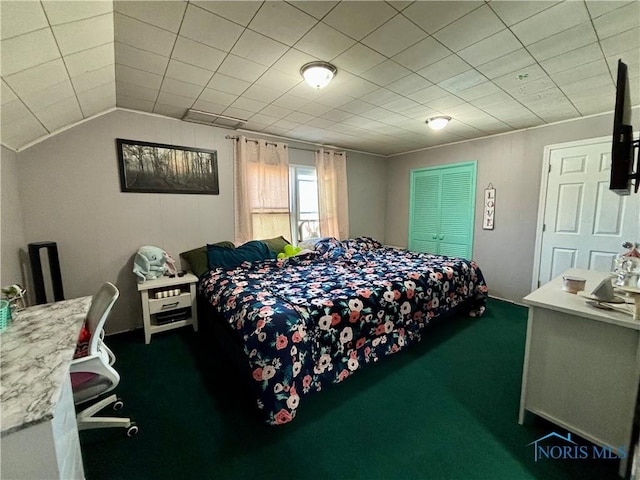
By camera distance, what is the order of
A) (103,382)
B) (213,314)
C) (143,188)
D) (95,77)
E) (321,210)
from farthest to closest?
(321,210)
(143,188)
(213,314)
(95,77)
(103,382)

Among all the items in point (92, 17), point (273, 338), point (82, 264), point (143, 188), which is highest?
point (92, 17)

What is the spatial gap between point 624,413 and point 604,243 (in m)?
2.48

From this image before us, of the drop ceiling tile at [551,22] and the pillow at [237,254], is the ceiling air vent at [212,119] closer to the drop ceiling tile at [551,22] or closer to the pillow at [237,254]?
the pillow at [237,254]

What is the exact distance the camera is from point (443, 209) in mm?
4395

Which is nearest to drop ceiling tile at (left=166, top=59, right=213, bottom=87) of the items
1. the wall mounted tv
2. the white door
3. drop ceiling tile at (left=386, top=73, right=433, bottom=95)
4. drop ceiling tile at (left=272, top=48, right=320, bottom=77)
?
drop ceiling tile at (left=272, top=48, right=320, bottom=77)

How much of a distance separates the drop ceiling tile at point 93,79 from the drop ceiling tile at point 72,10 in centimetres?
64

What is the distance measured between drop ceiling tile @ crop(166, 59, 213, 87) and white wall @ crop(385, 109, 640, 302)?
3730 mm

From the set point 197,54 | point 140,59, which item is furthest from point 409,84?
point 140,59

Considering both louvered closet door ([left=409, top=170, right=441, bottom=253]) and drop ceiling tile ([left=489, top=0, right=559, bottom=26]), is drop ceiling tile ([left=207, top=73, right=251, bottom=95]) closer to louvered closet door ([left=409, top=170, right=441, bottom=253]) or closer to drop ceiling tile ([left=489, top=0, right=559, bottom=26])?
drop ceiling tile ([left=489, top=0, right=559, bottom=26])

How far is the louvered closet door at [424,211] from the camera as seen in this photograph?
177 inches

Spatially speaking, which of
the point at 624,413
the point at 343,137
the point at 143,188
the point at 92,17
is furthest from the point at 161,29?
the point at 624,413

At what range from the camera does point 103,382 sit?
4.71ft

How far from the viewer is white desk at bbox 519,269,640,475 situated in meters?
1.29

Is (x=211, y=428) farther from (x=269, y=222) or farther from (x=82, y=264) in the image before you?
(x=269, y=222)
